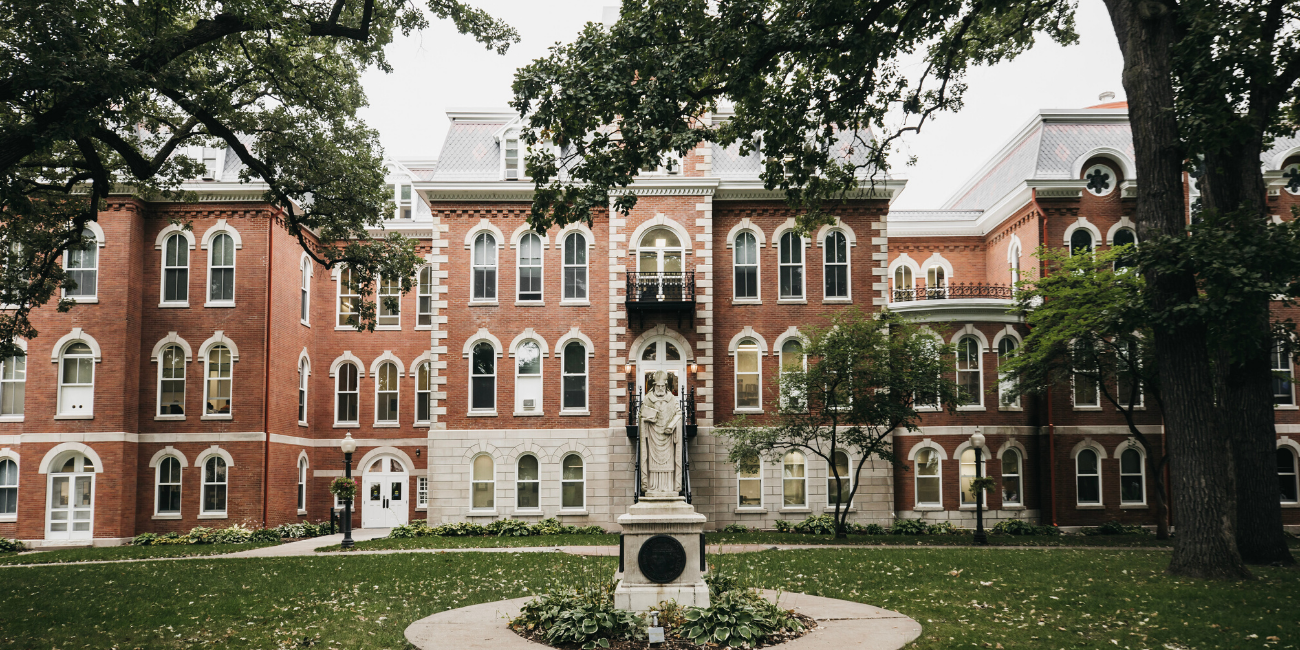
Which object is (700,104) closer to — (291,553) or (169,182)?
(169,182)

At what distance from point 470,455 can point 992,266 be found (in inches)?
766

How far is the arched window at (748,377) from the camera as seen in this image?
28.3 metres

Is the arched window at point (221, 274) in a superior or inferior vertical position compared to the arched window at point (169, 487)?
superior

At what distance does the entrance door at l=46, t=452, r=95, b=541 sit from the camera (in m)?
26.8

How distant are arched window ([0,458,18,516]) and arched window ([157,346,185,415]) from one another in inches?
168

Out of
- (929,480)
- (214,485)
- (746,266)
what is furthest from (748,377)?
(214,485)

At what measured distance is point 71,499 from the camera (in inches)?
1054

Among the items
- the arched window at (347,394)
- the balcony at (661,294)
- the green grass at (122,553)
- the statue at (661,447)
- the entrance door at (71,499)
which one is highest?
the balcony at (661,294)

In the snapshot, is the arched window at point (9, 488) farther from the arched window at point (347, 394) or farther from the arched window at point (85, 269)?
the arched window at point (347, 394)

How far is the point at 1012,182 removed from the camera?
31.9 metres

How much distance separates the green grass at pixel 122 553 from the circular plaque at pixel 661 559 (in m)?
15.6

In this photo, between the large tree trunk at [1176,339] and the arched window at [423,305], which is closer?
the large tree trunk at [1176,339]

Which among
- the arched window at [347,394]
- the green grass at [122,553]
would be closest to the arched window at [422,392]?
the arched window at [347,394]

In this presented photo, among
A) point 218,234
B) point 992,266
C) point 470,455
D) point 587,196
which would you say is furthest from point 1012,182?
point 218,234
